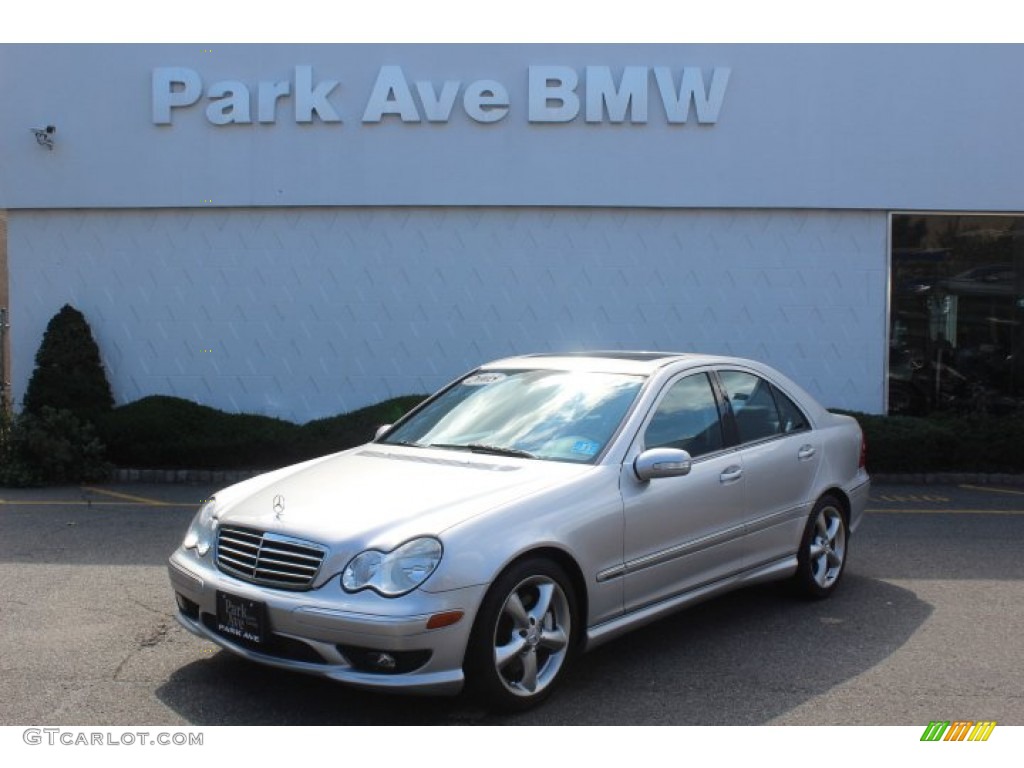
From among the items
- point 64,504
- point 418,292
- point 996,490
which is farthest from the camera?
point 418,292

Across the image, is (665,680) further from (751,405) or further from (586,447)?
(751,405)

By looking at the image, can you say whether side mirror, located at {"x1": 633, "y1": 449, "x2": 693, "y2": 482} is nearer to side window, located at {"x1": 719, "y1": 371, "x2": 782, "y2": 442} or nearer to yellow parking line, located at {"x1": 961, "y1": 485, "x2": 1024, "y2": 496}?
side window, located at {"x1": 719, "y1": 371, "x2": 782, "y2": 442}

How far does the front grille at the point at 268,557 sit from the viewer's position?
4363 millimetres

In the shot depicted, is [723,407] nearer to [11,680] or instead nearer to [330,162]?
[11,680]

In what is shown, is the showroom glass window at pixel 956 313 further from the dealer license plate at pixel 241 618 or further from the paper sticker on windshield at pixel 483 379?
the dealer license plate at pixel 241 618

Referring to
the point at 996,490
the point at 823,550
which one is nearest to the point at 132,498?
the point at 823,550

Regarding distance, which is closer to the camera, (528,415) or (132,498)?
(528,415)

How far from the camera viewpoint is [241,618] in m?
4.45

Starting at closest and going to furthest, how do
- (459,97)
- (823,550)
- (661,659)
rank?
1. (661,659)
2. (823,550)
3. (459,97)

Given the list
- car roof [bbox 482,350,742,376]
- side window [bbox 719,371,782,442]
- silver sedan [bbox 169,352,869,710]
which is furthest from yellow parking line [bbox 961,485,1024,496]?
car roof [bbox 482,350,742,376]

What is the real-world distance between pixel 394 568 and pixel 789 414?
10.5ft

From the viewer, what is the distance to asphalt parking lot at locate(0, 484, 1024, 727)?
4.56 m

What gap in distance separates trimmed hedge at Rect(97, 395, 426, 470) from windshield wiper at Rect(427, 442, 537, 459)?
19.6 ft

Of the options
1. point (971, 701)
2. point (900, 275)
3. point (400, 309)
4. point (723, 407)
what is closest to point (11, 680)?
point (723, 407)
